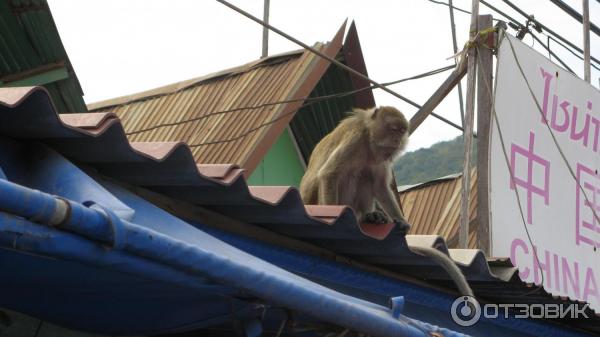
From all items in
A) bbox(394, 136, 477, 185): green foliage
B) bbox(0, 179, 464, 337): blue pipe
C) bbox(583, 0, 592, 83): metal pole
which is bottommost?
bbox(0, 179, 464, 337): blue pipe

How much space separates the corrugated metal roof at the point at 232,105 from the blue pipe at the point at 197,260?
6891mm

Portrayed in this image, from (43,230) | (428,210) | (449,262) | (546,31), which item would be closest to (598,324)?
(449,262)

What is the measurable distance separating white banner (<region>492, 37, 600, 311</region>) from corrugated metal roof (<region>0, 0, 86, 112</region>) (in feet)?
10.1

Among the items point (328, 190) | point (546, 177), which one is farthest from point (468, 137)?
point (328, 190)

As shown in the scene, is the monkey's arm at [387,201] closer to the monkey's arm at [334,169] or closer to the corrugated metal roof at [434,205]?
the monkey's arm at [334,169]

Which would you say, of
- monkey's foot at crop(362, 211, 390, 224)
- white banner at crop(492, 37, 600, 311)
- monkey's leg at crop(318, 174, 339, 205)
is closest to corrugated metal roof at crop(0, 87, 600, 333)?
monkey's foot at crop(362, 211, 390, 224)

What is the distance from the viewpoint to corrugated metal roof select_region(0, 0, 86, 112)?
23.8 ft

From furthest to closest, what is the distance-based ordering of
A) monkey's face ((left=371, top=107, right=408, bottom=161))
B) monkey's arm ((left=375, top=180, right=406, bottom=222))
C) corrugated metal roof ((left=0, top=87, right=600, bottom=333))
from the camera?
monkey's arm ((left=375, top=180, right=406, bottom=222)) → monkey's face ((left=371, top=107, right=408, bottom=161)) → corrugated metal roof ((left=0, top=87, right=600, bottom=333))

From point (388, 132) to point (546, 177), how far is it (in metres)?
1.23

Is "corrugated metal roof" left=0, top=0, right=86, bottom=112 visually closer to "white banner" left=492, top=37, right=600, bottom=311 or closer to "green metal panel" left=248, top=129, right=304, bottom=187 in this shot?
"white banner" left=492, top=37, right=600, bottom=311

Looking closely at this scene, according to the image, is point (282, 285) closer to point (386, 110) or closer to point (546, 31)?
point (386, 110)

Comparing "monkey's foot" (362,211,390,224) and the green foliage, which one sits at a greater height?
the green foliage

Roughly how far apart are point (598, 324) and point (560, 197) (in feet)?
3.51

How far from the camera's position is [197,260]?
3.02 meters
